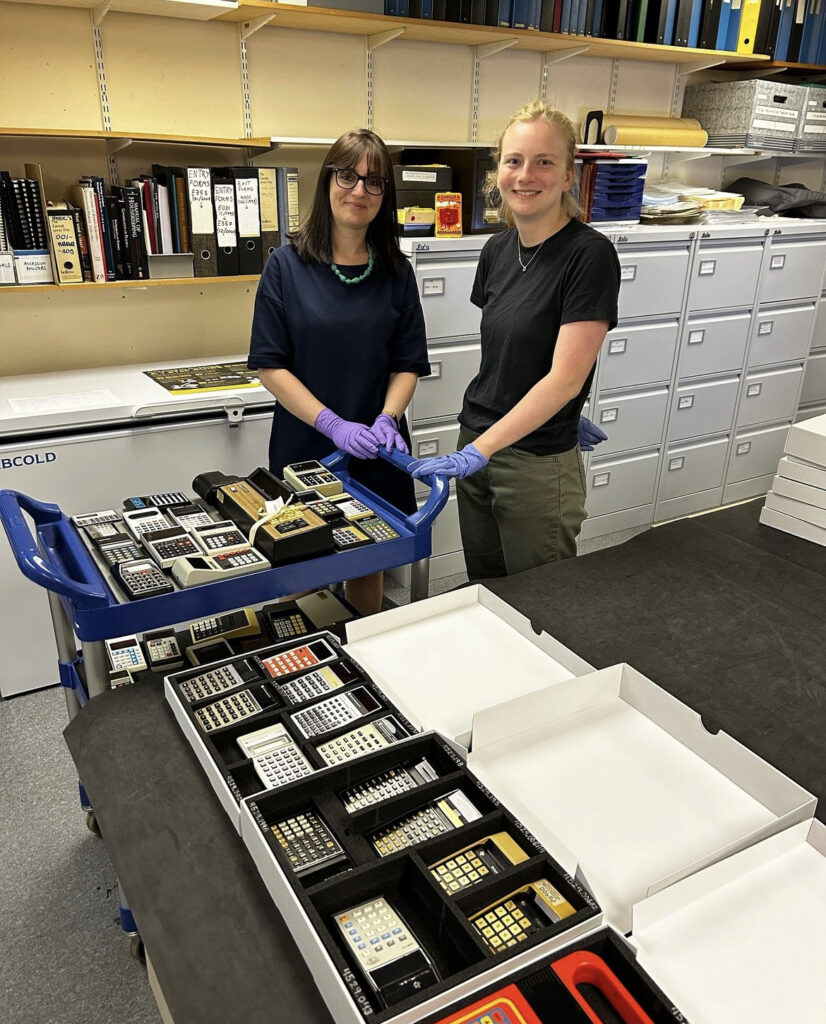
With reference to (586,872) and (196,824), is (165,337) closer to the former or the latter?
(196,824)

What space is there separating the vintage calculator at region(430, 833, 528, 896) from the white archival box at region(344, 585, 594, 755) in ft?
0.55

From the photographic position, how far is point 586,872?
864mm

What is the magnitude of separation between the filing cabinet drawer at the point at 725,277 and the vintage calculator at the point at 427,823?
9.51 ft

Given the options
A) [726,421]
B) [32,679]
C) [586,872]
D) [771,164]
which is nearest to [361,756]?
[586,872]

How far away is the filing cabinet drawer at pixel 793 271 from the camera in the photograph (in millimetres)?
3582

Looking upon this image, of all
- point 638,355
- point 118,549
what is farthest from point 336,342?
point 638,355

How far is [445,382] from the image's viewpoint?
286 centimetres

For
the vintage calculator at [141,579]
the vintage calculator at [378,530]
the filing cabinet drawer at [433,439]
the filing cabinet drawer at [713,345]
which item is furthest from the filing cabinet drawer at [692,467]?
the vintage calculator at [141,579]

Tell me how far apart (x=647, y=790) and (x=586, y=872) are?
0.19m

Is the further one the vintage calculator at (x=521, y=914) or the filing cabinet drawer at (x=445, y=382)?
the filing cabinet drawer at (x=445, y=382)

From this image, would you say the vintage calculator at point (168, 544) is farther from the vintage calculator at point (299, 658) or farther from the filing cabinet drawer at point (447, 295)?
the filing cabinet drawer at point (447, 295)

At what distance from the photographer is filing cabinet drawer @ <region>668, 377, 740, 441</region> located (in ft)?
11.6

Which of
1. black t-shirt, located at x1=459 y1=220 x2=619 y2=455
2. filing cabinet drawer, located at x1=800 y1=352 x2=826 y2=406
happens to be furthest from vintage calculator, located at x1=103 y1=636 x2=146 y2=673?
filing cabinet drawer, located at x1=800 y1=352 x2=826 y2=406

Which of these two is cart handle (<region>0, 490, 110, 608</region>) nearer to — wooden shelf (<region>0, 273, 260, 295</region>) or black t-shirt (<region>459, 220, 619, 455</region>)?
black t-shirt (<region>459, 220, 619, 455</region>)
